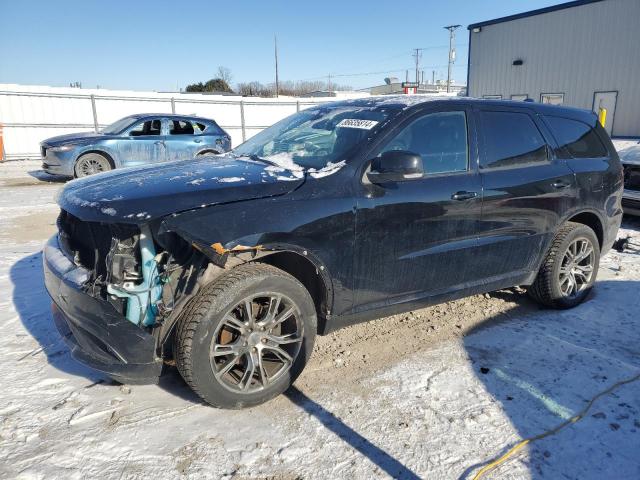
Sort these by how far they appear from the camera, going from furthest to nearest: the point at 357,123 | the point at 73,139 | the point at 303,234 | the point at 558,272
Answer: the point at 73,139
the point at 558,272
the point at 357,123
the point at 303,234

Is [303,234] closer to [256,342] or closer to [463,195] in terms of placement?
[256,342]

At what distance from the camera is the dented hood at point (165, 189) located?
8.21 ft

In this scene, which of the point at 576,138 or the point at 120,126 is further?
the point at 120,126

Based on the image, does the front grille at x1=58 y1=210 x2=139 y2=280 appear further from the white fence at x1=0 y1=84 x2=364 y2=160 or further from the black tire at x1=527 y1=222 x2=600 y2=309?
the white fence at x1=0 y1=84 x2=364 y2=160

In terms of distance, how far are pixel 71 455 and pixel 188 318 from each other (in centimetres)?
90

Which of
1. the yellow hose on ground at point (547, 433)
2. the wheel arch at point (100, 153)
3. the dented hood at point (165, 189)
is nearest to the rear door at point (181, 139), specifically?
the wheel arch at point (100, 153)

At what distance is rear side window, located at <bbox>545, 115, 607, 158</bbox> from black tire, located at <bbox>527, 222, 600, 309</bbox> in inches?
25.6

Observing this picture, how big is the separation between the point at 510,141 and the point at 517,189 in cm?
41

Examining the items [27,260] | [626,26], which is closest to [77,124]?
[27,260]

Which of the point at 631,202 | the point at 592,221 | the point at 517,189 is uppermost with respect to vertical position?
the point at 517,189

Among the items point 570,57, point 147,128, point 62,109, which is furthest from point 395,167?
point 570,57

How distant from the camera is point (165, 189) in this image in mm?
2658

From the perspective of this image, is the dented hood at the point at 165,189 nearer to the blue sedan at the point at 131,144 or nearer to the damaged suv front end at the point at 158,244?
the damaged suv front end at the point at 158,244

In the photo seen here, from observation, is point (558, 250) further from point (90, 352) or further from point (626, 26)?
point (626, 26)
